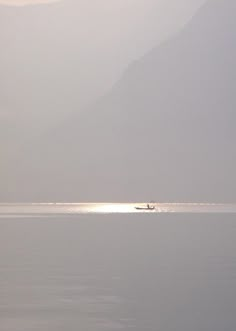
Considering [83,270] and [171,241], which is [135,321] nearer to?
[83,270]

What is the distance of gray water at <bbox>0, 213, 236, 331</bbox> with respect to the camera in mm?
40250

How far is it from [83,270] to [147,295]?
41.5ft

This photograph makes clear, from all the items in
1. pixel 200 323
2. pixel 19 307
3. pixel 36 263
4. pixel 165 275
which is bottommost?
pixel 200 323

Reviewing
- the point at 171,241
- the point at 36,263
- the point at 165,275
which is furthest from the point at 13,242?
the point at 165,275

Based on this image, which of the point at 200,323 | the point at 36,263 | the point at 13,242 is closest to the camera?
the point at 200,323

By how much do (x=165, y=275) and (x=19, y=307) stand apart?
15.2 m

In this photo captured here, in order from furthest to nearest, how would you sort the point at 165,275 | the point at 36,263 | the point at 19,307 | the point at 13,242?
the point at 13,242 < the point at 36,263 < the point at 165,275 < the point at 19,307

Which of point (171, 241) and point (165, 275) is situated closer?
point (165, 275)

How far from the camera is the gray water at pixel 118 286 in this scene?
40250mm

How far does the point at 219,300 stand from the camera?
46094mm

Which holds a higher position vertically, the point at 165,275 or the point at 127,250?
the point at 127,250

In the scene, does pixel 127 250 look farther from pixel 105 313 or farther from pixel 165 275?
pixel 105 313

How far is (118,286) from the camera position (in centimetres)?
5131

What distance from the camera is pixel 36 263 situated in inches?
2539
